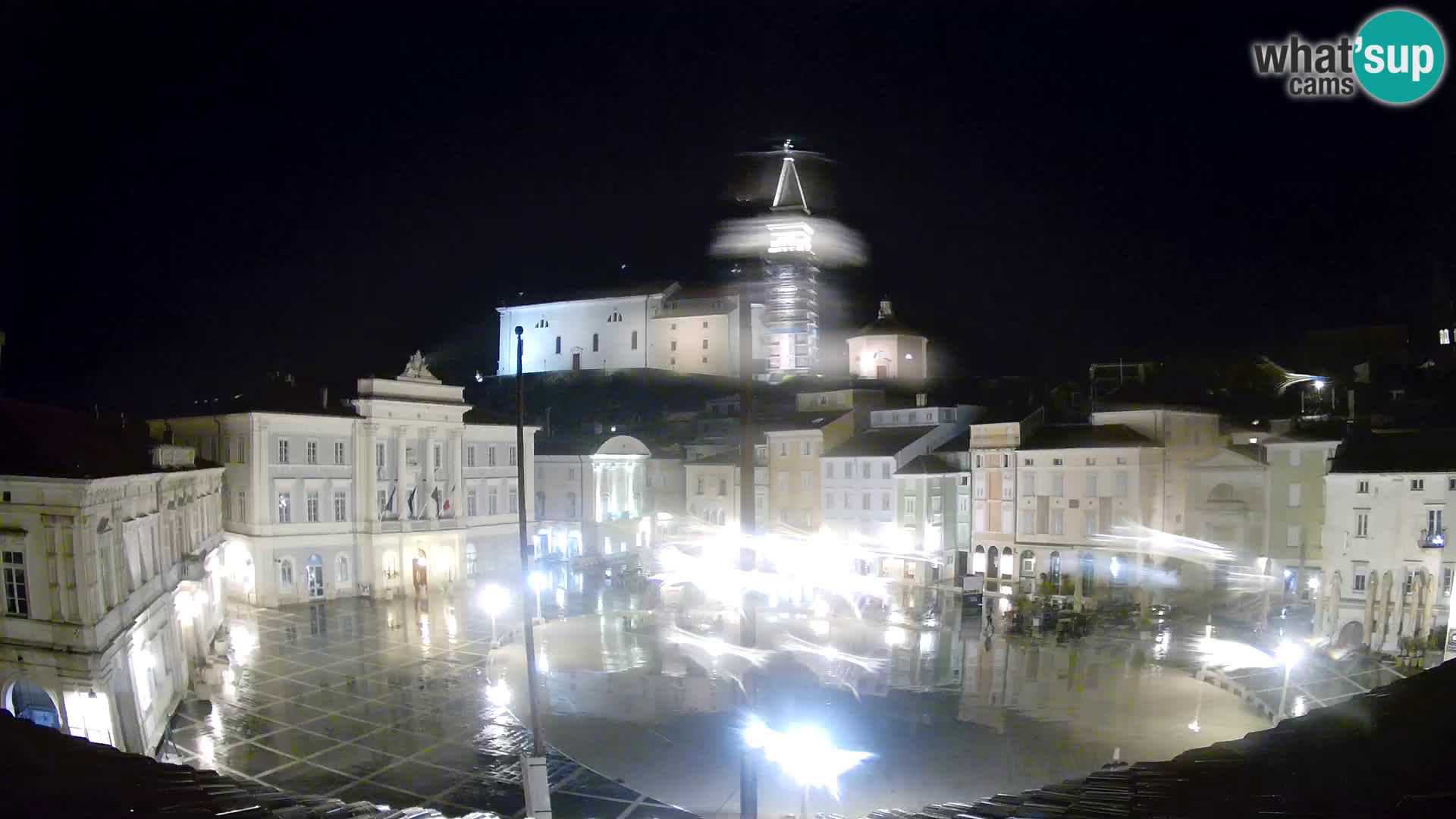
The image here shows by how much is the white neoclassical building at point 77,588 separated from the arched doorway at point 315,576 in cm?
1664

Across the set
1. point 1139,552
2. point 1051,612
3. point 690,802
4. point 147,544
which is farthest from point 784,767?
point 1139,552

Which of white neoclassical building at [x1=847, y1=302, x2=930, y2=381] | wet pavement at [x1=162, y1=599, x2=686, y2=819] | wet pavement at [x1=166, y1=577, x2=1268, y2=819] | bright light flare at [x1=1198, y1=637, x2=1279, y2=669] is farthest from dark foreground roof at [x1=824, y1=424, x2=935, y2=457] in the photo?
wet pavement at [x1=162, y1=599, x2=686, y2=819]

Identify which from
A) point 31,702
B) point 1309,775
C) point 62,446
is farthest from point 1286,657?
point 62,446

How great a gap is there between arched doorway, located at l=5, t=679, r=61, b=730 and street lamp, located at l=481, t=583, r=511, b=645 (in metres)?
16.6

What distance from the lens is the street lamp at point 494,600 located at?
34.7 m

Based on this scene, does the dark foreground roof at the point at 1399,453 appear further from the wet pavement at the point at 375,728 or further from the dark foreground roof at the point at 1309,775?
the wet pavement at the point at 375,728

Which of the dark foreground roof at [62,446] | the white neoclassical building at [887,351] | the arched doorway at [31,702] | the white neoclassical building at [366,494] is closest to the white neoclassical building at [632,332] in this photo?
the white neoclassical building at [887,351]

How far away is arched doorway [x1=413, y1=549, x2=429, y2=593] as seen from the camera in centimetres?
4044

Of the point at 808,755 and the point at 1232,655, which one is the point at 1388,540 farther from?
the point at 808,755

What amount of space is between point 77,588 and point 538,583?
942 inches

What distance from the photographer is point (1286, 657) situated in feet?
81.1

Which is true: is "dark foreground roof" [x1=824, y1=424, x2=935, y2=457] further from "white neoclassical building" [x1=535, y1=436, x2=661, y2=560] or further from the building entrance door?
the building entrance door

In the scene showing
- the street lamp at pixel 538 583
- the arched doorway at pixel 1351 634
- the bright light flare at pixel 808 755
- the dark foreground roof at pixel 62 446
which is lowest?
the street lamp at pixel 538 583

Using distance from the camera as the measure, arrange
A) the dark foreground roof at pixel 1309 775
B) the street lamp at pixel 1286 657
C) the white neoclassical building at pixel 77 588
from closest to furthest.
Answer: the dark foreground roof at pixel 1309 775 < the white neoclassical building at pixel 77 588 < the street lamp at pixel 1286 657
